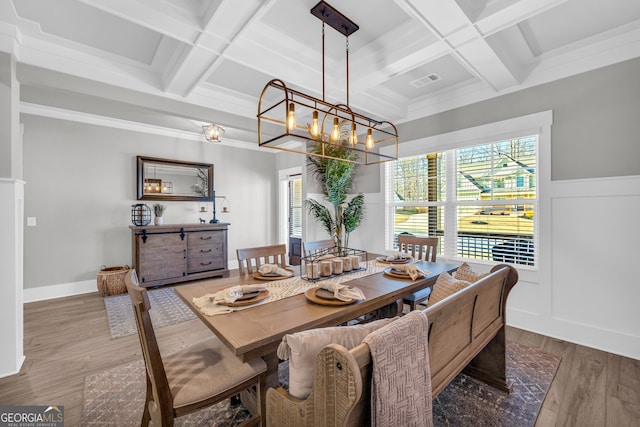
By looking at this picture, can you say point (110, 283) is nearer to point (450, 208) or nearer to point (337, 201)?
point (337, 201)

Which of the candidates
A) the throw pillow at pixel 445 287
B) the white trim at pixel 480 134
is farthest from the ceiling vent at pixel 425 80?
the throw pillow at pixel 445 287

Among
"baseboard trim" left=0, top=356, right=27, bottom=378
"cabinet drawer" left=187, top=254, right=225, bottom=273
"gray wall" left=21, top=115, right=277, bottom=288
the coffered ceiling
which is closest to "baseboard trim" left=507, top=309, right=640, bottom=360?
the coffered ceiling

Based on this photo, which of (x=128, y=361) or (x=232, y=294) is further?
(x=128, y=361)

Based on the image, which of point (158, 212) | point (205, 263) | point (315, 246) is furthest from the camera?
point (205, 263)

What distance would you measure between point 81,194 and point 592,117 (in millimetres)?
6297

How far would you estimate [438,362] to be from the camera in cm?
131

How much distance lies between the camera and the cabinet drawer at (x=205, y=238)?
4.61m

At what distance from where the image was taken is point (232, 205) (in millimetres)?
5668

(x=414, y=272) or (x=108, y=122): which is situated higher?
(x=108, y=122)

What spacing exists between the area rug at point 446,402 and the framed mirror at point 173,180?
10.4 ft

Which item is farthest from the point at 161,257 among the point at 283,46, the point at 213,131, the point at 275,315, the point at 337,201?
the point at 275,315

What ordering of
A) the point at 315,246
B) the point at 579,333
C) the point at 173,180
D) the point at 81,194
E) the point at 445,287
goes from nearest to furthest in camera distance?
the point at 445,287
the point at 579,333
the point at 315,246
the point at 81,194
the point at 173,180

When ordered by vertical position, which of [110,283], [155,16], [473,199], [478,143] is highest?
[155,16]

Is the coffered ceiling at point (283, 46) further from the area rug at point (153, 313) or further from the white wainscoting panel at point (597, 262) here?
the area rug at point (153, 313)
